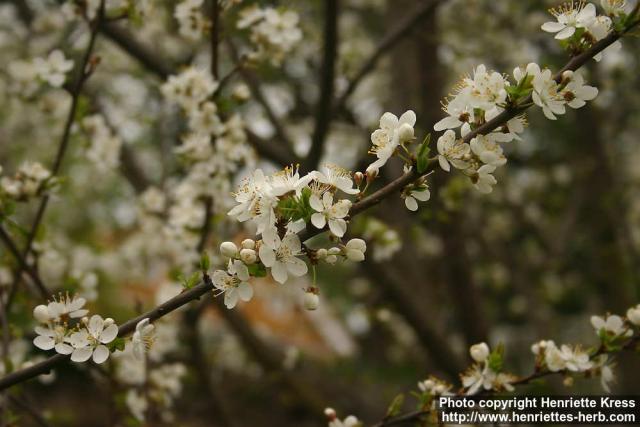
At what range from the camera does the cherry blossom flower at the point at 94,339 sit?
1685 mm

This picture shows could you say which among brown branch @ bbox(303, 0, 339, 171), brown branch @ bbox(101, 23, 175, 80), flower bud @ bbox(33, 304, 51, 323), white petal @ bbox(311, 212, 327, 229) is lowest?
flower bud @ bbox(33, 304, 51, 323)

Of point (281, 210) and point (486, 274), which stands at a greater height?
point (486, 274)

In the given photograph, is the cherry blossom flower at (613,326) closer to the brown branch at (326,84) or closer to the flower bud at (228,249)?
the flower bud at (228,249)

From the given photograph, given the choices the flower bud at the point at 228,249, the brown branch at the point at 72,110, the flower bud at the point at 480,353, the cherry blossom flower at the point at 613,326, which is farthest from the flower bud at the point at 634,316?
the brown branch at the point at 72,110

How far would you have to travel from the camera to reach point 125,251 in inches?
198

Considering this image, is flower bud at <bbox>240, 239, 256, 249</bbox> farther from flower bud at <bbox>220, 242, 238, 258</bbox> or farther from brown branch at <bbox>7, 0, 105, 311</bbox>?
brown branch at <bbox>7, 0, 105, 311</bbox>

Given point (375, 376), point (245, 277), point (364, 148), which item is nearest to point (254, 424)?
point (375, 376)

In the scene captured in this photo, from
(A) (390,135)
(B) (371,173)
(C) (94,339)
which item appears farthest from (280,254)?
(C) (94,339)

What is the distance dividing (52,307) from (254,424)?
17.9 ft

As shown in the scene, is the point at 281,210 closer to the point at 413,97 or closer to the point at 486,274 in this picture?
the point at 413,97

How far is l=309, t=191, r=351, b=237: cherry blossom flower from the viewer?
1.53 m

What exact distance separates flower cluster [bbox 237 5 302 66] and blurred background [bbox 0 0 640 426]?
202 mm

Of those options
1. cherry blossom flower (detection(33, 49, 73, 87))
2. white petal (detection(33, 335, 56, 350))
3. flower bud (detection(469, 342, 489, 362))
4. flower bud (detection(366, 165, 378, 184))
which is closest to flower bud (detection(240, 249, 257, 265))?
flower bud (detection(366, 165, 378, 184))

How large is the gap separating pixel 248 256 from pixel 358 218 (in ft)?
5.55
